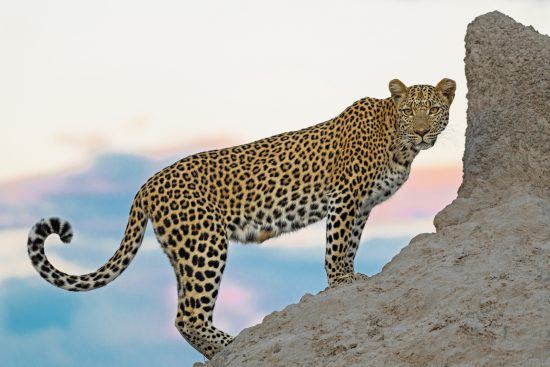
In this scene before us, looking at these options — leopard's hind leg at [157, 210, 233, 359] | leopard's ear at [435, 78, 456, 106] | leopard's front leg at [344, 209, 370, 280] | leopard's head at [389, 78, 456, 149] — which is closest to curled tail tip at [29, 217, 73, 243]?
leopard's hind leg at [157, 210, 233, 359]

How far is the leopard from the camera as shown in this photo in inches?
446

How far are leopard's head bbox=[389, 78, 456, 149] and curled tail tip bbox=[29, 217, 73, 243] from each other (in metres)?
3.82

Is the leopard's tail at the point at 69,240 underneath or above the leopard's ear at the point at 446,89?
underneath

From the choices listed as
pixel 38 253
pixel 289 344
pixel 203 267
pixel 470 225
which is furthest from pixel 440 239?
pixel 38 253

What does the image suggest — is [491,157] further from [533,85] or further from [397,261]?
[397,261]

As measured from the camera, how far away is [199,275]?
11242mm

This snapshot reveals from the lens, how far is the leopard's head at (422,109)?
1153cm

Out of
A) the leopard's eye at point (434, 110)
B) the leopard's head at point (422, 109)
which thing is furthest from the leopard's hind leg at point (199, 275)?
the leopard's eye at point (434, 110)

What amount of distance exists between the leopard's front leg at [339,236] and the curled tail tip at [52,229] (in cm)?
281

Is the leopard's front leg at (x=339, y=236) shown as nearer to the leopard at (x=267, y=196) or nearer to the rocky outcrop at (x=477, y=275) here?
the leopard at (x=267, y=196)

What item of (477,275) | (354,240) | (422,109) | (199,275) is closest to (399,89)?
(422,109)

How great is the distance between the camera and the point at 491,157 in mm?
10859

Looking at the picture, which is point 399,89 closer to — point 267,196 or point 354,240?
point 354,240

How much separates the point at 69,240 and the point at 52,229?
0.22 m
